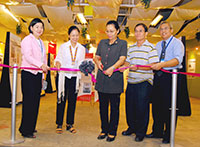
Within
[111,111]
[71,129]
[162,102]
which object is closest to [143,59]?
[162,102]

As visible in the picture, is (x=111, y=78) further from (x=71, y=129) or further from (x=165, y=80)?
(x=71, y=129)

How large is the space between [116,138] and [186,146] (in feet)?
3.07

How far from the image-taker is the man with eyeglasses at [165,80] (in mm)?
2538

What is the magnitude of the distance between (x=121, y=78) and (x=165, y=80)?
1.97 ft

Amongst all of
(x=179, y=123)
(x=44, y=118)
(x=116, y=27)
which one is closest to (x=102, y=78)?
(x=116, y=27)

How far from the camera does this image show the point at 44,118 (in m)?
3.90

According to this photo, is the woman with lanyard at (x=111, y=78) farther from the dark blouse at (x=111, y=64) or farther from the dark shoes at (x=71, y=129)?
the dark shoes at (x=71, y=129)

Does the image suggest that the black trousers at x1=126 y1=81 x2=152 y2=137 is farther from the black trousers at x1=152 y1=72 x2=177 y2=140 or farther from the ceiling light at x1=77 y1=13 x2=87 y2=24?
the ceiling light at x1=77 y1=13 x2=87 y2=24

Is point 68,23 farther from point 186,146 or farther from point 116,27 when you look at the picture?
point 186,146

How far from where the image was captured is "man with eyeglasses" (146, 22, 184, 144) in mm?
2538

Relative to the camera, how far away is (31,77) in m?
2.54

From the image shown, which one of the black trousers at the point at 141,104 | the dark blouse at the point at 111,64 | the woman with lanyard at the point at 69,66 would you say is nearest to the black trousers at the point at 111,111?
the dark blouse at the point at 111,64

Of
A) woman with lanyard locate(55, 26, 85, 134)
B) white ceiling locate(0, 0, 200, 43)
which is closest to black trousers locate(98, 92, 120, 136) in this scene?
woman with lanyard locate(55, 26, 85, 134)

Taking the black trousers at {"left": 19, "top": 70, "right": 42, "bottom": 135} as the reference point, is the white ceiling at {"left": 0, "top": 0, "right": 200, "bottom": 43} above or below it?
above
